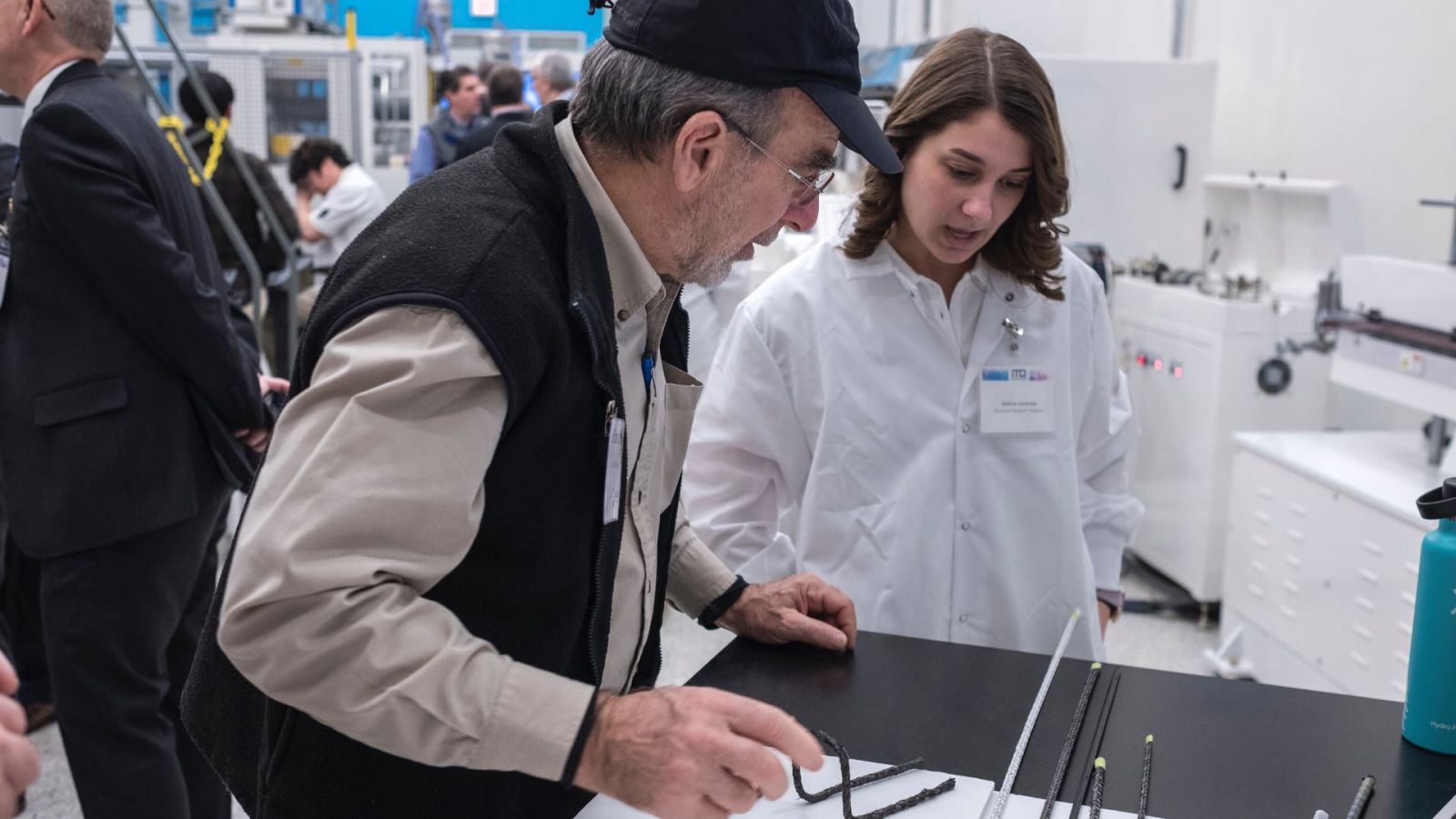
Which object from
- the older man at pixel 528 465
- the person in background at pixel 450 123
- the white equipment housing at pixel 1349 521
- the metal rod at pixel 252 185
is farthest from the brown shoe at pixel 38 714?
the person in background at pixel 450 123

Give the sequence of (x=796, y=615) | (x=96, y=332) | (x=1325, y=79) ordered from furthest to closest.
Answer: (x=1325, y=79) → (x=96, y=332) → (x=796, y=615)

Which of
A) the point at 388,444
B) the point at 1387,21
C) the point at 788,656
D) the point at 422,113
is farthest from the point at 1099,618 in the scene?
the point at 422,113

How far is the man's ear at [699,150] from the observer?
1.04 meters

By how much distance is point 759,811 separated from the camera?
3.39 ft

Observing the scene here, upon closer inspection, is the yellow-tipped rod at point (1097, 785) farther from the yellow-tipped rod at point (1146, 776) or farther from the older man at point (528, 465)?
the older man at point (528, 465)

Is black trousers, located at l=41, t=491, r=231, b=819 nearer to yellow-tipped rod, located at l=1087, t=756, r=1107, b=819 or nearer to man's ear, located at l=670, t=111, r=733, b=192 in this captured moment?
man's ear, located at l=670, t=111, r=733, b=192

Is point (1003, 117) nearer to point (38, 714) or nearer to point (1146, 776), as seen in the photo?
point (1146, 776)

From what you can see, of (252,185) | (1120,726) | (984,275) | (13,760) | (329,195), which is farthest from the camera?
(329,195)

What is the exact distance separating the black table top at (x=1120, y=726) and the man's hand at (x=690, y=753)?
0.27 metres

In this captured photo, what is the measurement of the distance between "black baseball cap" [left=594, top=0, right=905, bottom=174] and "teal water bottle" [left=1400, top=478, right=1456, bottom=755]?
0.67 metres

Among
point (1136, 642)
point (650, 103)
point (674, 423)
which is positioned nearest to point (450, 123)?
point (1136, 642)

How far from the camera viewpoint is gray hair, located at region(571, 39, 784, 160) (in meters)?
1.04

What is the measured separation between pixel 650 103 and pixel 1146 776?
74 cm

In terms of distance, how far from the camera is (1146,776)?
3.55 ft
